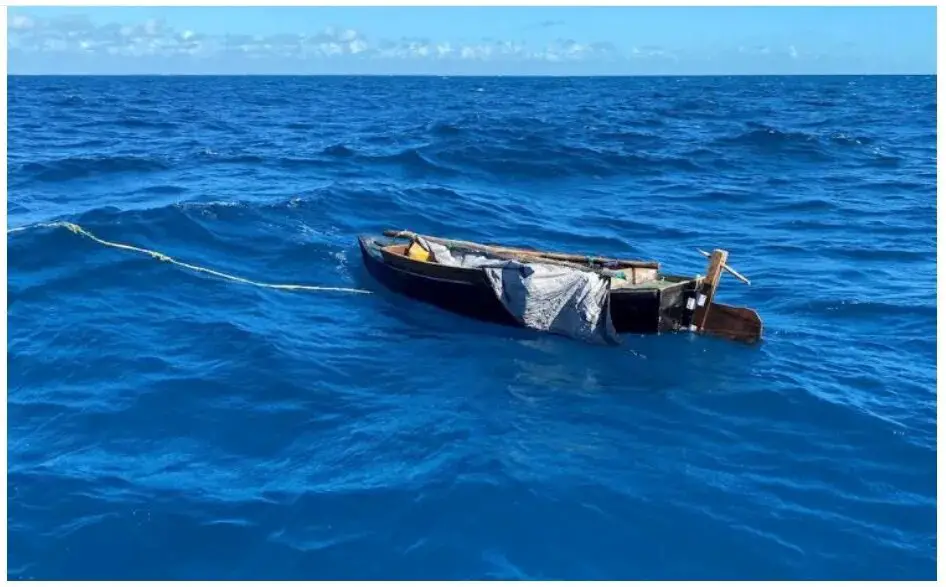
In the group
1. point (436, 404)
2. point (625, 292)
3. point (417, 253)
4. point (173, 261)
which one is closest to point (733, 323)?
point (625, 292)

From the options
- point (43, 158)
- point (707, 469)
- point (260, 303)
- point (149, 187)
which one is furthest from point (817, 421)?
point (43, 158)

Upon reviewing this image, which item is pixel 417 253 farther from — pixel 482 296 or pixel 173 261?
pixel 173 261

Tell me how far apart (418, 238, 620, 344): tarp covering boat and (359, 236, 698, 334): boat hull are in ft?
0.72

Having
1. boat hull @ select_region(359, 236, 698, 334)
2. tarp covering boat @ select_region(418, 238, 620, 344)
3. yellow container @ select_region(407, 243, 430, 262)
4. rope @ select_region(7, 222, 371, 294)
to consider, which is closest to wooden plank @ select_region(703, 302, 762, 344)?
boat hull @ select_region(359, 236, 698, 334)

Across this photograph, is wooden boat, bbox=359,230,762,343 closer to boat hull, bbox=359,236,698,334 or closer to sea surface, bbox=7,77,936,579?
boat hull, bbox=359,236,698,334

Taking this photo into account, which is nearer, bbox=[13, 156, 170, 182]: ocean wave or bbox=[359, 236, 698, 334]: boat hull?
bbox=[359, 236, 698, 334]: boat hull

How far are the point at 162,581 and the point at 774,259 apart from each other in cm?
1932

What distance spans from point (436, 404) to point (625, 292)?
4.52 meters

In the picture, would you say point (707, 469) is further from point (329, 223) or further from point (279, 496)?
point (329, 223)

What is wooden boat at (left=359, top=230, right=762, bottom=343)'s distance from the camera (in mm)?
16578

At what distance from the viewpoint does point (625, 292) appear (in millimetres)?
16422

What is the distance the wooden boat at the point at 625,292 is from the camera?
1658 cm

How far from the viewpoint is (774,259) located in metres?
24.1

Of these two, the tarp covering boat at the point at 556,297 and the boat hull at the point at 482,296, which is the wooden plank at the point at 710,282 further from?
the tarp covering boat at the point at 556,297
